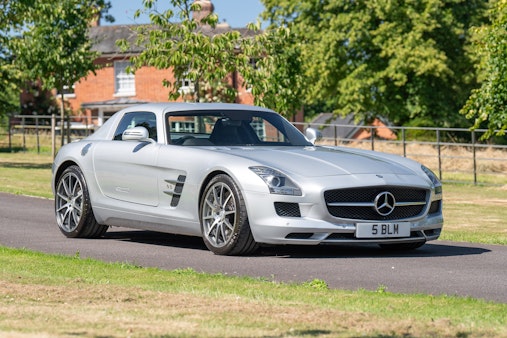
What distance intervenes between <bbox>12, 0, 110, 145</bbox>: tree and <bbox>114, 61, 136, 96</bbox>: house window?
31.1m

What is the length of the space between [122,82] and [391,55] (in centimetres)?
2004

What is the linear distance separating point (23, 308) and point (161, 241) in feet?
18.9

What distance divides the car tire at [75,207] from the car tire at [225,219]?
2.09 meters

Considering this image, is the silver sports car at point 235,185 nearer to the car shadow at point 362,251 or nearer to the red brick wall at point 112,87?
the car shadow at point 362,251

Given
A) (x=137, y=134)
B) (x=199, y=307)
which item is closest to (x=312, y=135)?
(x=137, y=134)

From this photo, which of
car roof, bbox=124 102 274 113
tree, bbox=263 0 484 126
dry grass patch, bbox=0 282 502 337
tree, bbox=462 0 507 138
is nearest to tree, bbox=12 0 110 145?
tree, bbox=462 0 507 138

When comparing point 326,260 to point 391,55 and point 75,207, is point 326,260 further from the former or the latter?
point 391,55

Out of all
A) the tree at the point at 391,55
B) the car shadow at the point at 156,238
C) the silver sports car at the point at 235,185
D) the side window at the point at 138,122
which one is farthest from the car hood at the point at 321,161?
the tree at the point at 391,55

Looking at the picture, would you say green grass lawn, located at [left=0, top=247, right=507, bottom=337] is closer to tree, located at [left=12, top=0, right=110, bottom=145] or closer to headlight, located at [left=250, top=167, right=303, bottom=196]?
headlight, located at [left=250, top=167, right=303, bottom=196]

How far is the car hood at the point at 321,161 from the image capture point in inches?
436

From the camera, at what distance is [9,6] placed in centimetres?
3541

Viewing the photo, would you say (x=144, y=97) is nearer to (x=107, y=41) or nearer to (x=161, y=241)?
(x=107, y=41)

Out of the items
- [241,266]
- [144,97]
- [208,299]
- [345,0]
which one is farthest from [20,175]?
[144,97]

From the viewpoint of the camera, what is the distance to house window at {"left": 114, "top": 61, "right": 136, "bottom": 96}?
232ft
